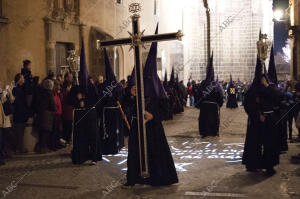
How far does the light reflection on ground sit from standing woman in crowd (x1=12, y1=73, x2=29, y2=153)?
7.46 ft

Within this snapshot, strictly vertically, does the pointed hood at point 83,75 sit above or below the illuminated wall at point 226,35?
below

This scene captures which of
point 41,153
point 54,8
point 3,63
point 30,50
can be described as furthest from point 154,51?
point 54,8

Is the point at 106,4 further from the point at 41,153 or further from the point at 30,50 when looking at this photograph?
the point at 41,153

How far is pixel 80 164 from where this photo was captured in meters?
8.63

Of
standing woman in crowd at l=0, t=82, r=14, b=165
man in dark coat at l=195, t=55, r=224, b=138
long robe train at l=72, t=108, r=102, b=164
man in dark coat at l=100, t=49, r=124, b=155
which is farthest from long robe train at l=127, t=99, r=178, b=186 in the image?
man in dark coat at l=195, t=55, r=224, b=138

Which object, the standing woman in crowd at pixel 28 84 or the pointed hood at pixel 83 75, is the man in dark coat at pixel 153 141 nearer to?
the pointed hood at pixel 83 75

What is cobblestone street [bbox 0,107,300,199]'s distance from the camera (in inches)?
247

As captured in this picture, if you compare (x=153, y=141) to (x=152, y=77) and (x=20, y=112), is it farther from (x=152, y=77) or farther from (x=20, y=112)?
(x=20, y=112)

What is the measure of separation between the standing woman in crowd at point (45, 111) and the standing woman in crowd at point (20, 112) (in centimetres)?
35

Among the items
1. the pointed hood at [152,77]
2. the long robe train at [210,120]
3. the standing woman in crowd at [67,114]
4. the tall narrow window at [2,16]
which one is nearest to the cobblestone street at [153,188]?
the standing woman in crowd at [67,114]

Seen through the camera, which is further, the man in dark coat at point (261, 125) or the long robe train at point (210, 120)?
the long robe train at point (210, 120)

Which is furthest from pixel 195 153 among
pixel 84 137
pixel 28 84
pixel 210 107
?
pixel 28 84

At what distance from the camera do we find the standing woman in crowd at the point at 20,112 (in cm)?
991

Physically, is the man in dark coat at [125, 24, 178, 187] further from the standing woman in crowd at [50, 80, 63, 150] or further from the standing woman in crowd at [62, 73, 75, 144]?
the standing woman in crowd at [62, 73, 75, 144]
